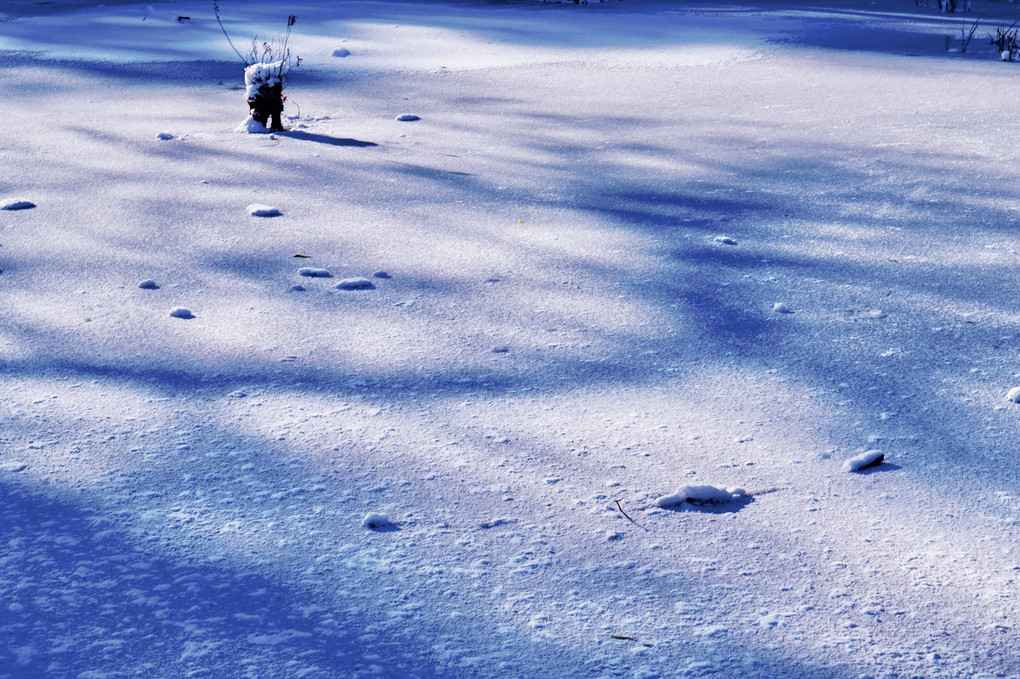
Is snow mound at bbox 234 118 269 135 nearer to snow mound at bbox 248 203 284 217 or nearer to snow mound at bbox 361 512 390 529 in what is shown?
snow mound at bbox 248 203 284 217

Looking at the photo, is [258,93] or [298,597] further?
[258,93]

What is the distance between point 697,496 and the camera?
78.1 inches

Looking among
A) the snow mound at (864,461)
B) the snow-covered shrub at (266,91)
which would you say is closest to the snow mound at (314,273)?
the snow mound at (864,461)

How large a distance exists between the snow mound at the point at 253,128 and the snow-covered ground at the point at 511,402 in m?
0.14

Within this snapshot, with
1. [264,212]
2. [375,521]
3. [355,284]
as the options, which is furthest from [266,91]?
[375,521]

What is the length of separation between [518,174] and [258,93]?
188 cm

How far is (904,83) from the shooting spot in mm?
7145

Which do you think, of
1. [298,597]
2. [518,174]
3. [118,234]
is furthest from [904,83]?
[298,597]

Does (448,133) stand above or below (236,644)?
above

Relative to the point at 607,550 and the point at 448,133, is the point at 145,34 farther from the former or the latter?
the point at 607,550

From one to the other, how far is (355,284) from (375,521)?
1.46 metres

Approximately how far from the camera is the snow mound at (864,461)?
2.11 m

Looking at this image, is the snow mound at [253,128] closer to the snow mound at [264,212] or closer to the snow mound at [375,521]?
the snow mound at [264,212]

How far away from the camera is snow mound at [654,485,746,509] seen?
1.98 meters
